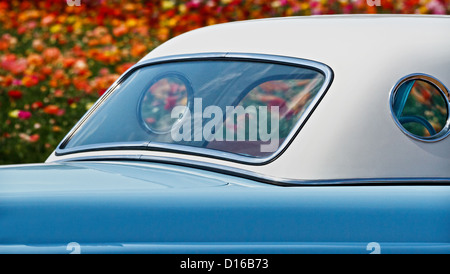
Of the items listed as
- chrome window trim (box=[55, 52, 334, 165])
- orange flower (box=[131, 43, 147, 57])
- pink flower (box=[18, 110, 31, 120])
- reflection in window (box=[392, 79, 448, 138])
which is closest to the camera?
chrome window trim (box=[55, 52, 334, 165])

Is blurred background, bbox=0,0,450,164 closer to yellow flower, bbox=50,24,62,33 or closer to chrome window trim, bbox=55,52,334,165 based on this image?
yellow flower, bbox=50,24,62,33

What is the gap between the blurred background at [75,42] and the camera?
7883 mm

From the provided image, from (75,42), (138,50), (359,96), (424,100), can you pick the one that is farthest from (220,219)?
(75,42)

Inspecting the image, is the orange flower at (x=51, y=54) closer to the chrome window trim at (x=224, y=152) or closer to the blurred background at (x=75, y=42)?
the blurred background at (x=75, y=42)

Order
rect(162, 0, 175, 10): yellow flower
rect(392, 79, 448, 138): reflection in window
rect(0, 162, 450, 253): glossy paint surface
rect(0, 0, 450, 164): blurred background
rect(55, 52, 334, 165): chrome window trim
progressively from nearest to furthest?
rect(0, 162, 450, 253): glossy paint surface < rect(55, 52, 334, 165): chrome window trim < rect(392, 79, 448, 138): reflection in window < rect(0, 0, 450, 164): blurred background < rect(162, 0, 175, 10): yellow flower

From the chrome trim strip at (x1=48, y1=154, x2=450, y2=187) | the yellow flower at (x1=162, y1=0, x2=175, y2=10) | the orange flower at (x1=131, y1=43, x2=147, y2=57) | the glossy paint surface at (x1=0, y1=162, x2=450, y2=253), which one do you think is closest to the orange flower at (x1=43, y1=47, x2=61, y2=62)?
the orange flower at (x1=131, y1=43, x2=147, y2=57)

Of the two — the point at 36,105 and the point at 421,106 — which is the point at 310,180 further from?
the point at 36,105

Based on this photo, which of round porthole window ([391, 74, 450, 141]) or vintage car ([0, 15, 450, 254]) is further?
round porthole window ([391, 74, 450, 141])

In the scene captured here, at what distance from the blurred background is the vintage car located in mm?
4152

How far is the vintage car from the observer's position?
7.43ft

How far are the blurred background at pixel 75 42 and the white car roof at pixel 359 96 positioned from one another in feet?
15.3

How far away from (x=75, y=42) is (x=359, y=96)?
24.6 feet

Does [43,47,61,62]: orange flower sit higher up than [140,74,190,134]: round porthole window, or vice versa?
→ [43,47,61,62]: orange flower

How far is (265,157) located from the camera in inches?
106
